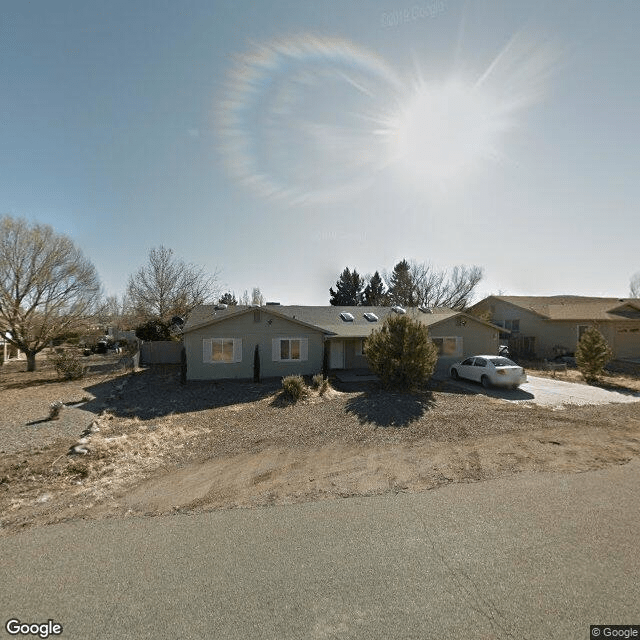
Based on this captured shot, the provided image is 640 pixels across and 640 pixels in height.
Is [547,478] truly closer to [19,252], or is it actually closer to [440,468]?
[440,468]

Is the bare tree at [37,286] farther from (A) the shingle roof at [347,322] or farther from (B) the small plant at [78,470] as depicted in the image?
(B) the small plant at [78,470]

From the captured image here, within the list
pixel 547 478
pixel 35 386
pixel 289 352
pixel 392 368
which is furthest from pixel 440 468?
pixel 35 386

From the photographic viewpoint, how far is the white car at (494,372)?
15112 mm

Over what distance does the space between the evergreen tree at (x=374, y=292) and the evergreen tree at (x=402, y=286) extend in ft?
10.1

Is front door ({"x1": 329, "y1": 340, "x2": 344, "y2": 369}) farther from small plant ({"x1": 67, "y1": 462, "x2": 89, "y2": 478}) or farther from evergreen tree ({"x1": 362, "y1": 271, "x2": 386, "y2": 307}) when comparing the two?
evergreen tree ({"x1": 362, "y1": 271, "x2": 386, "y2": 307})

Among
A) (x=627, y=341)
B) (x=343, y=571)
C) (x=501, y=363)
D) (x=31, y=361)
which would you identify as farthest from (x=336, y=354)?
(x=627, y=341)

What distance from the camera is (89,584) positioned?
3.56m

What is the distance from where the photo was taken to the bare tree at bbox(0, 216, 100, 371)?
66.4 ft

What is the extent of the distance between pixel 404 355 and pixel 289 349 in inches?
260

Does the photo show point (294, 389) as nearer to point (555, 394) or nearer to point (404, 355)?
point (404, 355)

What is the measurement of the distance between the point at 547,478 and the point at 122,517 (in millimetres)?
7208

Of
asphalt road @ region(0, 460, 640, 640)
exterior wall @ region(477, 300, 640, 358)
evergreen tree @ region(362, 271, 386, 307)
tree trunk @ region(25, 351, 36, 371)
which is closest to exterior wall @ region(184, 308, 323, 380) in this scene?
asphalt road @ region(0, 460, 640, 640)

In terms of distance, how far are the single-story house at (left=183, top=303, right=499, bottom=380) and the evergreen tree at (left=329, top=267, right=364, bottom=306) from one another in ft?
91.6

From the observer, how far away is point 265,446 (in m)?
8.38
